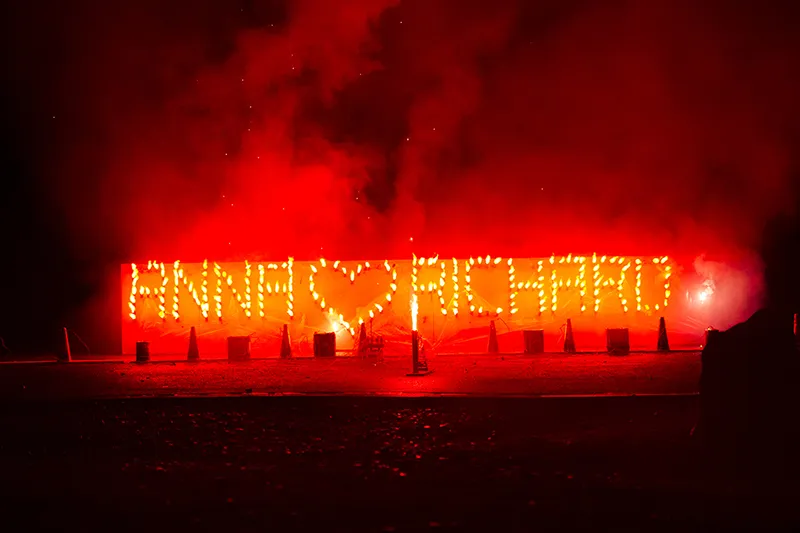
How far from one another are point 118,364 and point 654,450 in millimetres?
13347

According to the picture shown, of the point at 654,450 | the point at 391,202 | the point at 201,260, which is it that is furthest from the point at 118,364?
the point at 654,450

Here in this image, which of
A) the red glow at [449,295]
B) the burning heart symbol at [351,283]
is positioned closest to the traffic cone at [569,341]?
the red glow at [449,295]

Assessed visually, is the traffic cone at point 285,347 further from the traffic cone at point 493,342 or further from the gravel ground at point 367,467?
the gravel ground at point 367,467

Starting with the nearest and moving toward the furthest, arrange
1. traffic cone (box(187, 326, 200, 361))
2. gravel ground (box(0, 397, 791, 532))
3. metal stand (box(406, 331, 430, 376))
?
gravel ground (box(0, 397, 791, 532))
metal stand (box(406, 331, 430, 376))
traffic cone (box(187, 326, 200, 361))

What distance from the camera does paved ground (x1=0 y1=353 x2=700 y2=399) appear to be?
12055 mm

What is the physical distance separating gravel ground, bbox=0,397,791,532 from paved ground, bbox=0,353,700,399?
1191 mm

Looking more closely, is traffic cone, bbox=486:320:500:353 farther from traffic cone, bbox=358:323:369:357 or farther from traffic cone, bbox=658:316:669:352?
traffic cone, bbox=658:316:669:352

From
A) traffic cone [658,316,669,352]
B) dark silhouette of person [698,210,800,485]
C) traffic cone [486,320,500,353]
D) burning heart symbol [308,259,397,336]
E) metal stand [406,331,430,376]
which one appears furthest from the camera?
burning heart symbol [308,259,397,336]

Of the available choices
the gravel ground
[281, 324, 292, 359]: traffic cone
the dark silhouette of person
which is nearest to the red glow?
[281, 324, 292, 359]: traffic cone

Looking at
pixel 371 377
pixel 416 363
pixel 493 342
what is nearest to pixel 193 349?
pixel 371 377

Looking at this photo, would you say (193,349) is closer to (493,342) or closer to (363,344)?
(363,344)

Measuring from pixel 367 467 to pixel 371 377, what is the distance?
6687mm

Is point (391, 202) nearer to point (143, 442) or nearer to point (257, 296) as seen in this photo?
point (257, 296)

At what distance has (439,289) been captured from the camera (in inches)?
742
